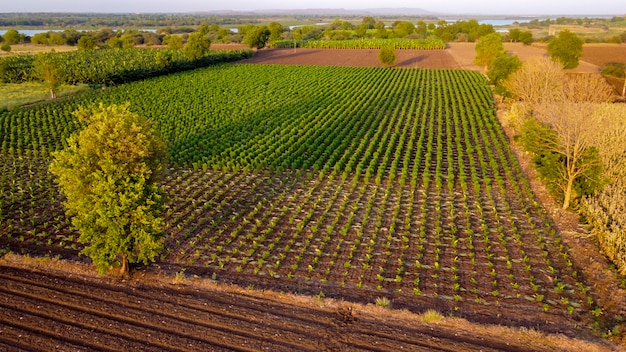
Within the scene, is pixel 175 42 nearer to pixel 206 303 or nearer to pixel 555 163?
pixel 555 163

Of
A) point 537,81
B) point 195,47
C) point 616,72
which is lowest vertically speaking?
point 537,81

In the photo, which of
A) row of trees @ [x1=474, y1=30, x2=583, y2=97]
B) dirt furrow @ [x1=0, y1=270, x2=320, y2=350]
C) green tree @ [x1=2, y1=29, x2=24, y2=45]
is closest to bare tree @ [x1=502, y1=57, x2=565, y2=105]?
row of trees @ [x1=474, y1=30, x2=583, y2=97]

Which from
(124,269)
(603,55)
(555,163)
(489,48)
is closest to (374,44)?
(603,55)

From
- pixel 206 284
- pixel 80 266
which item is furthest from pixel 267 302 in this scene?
pixel 80 266

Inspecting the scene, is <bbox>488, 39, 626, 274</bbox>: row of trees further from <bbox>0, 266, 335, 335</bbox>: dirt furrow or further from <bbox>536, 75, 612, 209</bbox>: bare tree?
<bbox>0, 266, 335, 335</bbox>: dirt furrow

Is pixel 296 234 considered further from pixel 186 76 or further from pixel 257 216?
pixel 186 76

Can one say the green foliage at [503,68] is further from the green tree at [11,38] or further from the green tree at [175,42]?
the green tree at [11,38]

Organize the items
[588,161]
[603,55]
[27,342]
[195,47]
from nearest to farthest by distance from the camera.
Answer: [27,342]
[588,161]
[195,47]
[603,55]

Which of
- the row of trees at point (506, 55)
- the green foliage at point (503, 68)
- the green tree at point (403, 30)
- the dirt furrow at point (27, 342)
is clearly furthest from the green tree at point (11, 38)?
the dirt furrow at point (27, 342)
